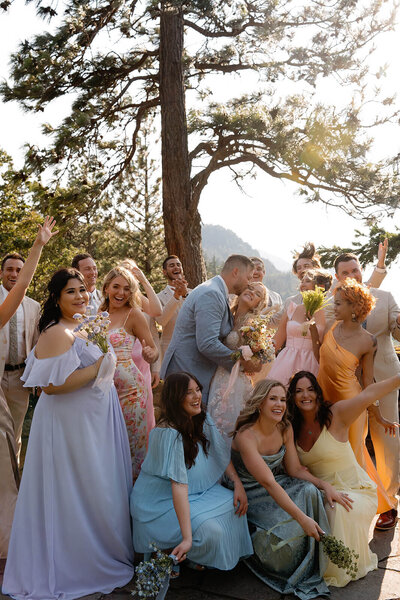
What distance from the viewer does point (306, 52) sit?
9094mm

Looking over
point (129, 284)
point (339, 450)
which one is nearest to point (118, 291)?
point (129, 284)

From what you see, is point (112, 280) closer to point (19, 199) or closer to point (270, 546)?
point (270, 546)

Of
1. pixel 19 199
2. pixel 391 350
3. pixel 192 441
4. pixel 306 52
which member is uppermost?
pixel 306 52

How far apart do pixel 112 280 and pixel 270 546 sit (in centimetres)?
239

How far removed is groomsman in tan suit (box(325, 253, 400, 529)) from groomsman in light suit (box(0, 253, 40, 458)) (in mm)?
2673

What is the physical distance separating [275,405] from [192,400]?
23.1 inches

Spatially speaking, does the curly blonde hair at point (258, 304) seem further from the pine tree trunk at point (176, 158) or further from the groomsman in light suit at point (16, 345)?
the pine tree trunk at point (176, 158)

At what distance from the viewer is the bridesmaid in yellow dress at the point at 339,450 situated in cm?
379

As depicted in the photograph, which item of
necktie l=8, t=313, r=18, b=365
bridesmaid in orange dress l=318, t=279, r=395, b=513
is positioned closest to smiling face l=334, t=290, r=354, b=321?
bridesmaid in orange dress l=318, t=279, r=395, b=513

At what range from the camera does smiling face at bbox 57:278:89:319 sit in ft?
12.2

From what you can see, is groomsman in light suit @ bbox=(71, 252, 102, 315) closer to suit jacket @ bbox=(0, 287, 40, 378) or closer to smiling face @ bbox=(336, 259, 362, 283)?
suit jacket @ bbox=(0, 287, 40, 378)

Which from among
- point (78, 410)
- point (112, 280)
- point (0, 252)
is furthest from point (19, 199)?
point (78, 410)

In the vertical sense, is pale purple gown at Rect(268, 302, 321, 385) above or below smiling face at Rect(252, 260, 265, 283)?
below

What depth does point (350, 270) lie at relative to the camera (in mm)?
4918
